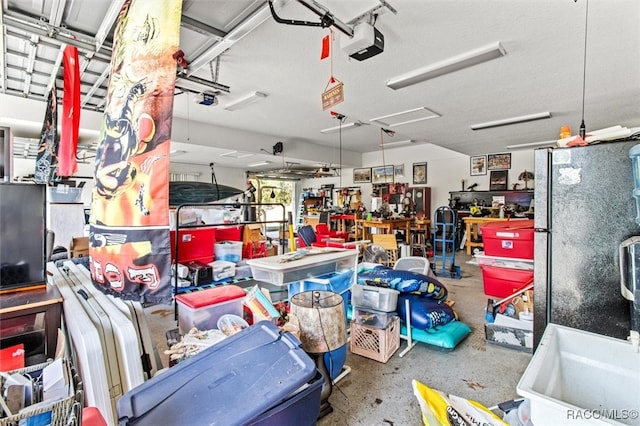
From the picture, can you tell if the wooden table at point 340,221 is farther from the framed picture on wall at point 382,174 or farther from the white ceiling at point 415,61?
the white ceiling at point 415,61

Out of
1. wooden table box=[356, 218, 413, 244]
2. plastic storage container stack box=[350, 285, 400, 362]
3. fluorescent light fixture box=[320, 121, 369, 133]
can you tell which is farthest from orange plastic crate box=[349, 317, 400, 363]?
fluorescent light fixture box=[320, 121, 369, 133]

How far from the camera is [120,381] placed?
1.49 m

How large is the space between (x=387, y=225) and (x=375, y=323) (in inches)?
168

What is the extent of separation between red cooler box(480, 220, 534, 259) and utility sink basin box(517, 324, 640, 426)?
2.56 m


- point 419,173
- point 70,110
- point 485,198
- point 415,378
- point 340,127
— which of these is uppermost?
point 340,127

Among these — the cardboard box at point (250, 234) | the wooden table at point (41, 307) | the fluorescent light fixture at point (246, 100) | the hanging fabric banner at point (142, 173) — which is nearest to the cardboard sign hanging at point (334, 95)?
the hanging fabric banner at point (142, 173)

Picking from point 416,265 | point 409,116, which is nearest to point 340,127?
point 409,116

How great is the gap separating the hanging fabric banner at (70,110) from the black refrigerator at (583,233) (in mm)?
3914

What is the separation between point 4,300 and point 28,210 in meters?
0.53

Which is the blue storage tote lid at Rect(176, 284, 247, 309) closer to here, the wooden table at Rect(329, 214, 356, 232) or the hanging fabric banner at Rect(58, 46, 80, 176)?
the hanging fabric banner at Rect(58, 46, 80, 176)

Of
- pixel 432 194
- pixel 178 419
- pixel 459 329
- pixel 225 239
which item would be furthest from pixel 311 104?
pixel 432 194

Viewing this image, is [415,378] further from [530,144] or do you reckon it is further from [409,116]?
[530,144]

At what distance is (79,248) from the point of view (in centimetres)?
457

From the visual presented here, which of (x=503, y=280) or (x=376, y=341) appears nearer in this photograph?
(x=376, y=341)
